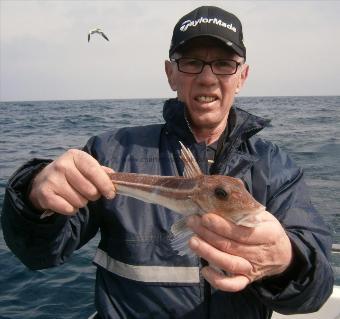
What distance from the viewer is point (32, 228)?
345cm

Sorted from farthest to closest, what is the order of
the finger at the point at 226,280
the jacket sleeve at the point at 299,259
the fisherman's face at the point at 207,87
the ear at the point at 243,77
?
the ear at the point at 243,77
the fisherman's face at the point at 207,87
the jacket sleeve at the point at 299,259
the finger at the point at 226,280

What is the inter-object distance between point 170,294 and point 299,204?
142 cm

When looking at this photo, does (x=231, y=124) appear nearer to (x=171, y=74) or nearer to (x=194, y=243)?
(x=171, y=74)

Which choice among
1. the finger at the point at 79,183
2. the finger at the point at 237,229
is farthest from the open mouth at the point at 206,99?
the finger at the point at 237,229

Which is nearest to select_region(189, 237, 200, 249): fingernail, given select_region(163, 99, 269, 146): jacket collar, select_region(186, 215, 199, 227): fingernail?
select_region(186, 215, 199, 227): fingernail

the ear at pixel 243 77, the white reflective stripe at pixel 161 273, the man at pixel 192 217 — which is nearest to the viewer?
the man at pixel 192 217

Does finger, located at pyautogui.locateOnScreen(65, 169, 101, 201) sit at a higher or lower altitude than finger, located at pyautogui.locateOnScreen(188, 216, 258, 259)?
higher

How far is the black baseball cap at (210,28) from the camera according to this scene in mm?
4219

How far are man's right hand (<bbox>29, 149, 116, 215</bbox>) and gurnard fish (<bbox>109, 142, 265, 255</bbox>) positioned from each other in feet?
0.51

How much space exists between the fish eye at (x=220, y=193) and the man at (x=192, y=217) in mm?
138

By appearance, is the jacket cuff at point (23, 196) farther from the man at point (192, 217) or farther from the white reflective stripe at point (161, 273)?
the white reflective stripe at point (161, 273)

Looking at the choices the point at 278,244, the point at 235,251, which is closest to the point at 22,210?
the point at 235,251

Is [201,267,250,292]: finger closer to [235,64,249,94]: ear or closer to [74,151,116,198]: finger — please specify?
[74,151,116,198]: finger

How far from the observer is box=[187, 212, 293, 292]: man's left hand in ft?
8.51
